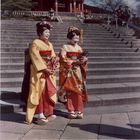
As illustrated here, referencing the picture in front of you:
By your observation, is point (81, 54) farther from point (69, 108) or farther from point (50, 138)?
point (50, 138)

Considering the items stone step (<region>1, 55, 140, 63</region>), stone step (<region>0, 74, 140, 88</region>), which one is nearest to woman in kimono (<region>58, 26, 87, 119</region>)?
stone step (<region>0, 74, 140, 88</region>)

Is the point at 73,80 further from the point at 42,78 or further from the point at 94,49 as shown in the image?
the point at 94,49

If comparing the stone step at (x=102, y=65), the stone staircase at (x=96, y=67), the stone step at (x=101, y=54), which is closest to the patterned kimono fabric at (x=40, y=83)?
the stone staircase at (x=96, y=67)

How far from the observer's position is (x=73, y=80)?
7391 millimetres

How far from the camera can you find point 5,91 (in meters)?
8.60

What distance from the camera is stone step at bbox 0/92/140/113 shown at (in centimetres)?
776

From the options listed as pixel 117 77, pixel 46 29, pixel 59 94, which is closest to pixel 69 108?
pixel 59 94

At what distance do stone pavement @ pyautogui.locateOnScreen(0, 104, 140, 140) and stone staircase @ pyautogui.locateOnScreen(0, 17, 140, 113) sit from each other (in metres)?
0.63

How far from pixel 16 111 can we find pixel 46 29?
5.72ft

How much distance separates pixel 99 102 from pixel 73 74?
1.32 metres

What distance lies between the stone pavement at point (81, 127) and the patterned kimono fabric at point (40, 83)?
0.28 metres

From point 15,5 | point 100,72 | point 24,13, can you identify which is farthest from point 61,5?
point 100,72

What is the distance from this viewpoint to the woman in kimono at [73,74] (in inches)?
289

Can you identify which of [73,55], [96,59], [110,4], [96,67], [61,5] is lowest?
[96,67]
